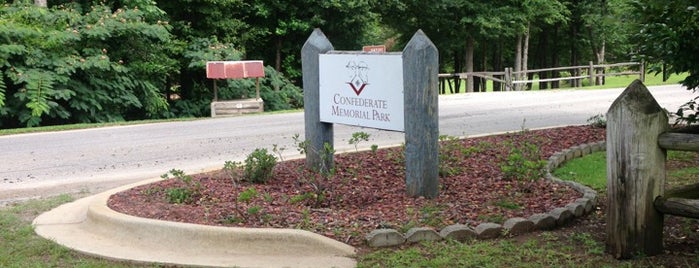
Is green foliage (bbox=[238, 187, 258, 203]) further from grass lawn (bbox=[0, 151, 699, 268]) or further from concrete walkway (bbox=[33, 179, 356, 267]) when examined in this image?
grass lawn (bbox=[0, 151, 699, 268])

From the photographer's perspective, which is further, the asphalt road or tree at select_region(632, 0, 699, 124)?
the asphalt road

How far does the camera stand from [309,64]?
7.40 m

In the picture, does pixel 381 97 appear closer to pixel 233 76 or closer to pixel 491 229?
pixel 491 229

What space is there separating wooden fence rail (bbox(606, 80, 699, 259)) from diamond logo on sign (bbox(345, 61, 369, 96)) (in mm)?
2690

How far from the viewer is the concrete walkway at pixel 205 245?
482 cm

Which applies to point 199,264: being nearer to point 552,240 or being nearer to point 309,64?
point 552,240

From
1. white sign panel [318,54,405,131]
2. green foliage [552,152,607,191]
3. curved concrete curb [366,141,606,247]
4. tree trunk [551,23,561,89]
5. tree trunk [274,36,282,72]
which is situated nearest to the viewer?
curved concrete curb [366,141,606,247]

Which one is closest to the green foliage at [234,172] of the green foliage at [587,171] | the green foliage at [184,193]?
the green foliage at [184,193]

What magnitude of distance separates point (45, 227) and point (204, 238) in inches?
68.2

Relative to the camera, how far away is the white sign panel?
6359mm

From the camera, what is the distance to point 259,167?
691 centimetres

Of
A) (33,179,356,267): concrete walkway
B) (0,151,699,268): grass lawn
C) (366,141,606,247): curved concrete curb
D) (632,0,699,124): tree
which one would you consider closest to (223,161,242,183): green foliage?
(33,179,356,267): concrete walkway

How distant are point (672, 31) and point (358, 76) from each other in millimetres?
2756

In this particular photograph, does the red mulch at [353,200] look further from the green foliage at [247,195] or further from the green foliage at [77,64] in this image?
the green foliage at [77,64]
